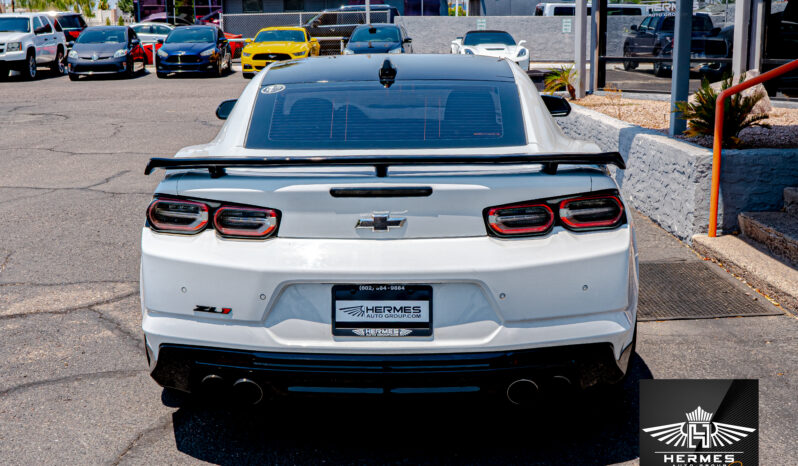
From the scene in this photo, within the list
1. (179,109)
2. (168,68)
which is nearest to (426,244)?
(179,109)

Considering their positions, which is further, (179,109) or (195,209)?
(179,109)

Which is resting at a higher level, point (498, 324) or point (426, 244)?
point (426, 244)

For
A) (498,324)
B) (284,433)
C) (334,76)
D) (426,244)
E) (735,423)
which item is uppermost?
(334,76)

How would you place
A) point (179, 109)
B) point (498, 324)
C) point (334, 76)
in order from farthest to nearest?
point (179, 109) < point (334, 76) < point (498, 324)

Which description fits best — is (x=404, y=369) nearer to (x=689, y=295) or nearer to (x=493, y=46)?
(x=689, y=295)

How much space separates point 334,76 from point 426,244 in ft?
4.92

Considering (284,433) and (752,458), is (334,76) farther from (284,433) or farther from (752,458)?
(752,458)

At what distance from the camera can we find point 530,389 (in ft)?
10.6

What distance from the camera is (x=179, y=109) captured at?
17.8 metres

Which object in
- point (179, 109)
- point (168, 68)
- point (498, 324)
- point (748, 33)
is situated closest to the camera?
point (498, 324)

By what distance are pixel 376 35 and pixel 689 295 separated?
20.3m

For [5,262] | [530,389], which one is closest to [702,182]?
[530,389]

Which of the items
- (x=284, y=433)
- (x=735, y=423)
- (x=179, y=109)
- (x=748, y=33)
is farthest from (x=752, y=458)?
(x=179, y=109)

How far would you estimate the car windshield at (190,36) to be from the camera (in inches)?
1054
